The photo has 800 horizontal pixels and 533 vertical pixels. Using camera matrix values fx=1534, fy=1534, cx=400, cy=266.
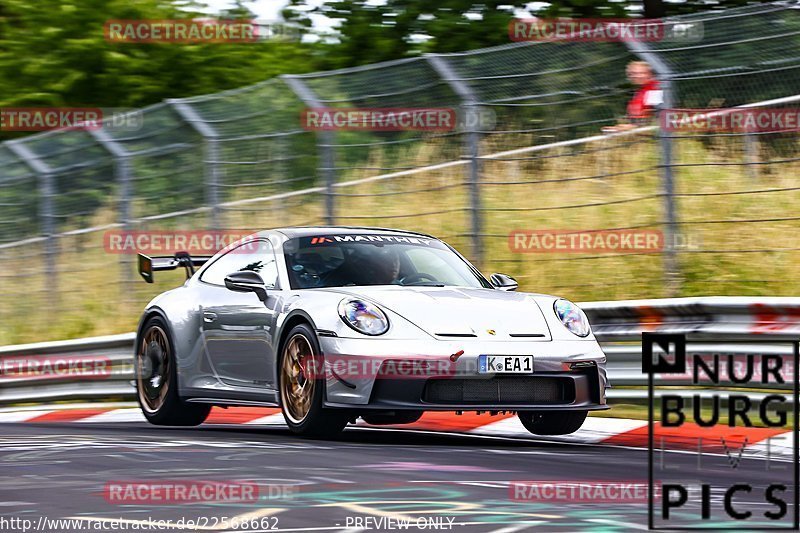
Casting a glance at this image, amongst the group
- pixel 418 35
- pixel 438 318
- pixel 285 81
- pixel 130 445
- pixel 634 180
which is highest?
pixel 418 35

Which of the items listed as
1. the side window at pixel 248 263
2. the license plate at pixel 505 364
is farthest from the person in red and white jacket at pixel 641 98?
the license plate at pixel 505 364

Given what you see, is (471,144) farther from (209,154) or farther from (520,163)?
(209,154)

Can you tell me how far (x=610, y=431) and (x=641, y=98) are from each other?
9.62 ft

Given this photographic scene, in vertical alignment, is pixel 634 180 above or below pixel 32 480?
above

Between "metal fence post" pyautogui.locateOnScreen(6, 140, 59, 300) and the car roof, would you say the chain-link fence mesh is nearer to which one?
"metal fence post" pyautogui.locateOnScreen(6, 140, 59, 300)

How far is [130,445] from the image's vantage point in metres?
8.41

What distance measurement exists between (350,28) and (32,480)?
58.7 ft

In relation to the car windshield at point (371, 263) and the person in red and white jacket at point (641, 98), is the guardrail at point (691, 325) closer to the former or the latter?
the car windshield at point (371, 263)

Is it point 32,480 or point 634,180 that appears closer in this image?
point 32,480

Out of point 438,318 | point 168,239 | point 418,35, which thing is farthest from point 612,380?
point 418,35

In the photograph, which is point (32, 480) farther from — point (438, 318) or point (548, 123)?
point (548, 123)

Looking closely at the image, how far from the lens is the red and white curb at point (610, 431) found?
7.95m

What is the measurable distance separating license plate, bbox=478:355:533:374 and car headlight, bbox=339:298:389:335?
1.86ft

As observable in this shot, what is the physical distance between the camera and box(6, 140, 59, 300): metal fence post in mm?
15781
